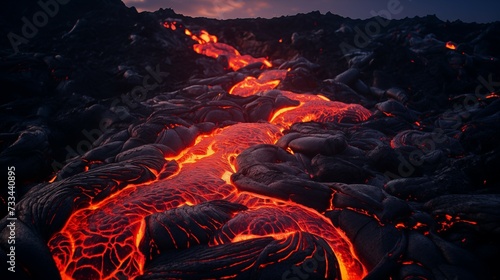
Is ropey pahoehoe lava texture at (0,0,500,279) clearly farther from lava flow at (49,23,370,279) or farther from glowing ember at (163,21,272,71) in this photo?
glowing ember at (163,21,272,71)

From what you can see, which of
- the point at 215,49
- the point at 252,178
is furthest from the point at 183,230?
the point at 215,49

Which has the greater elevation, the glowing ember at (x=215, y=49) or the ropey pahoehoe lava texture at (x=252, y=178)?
the glowing ember at (x=215, y=49)

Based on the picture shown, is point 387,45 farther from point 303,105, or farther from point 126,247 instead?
point 126,247

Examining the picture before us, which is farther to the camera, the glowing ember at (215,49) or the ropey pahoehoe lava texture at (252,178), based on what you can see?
the glowing ember at (215,49)

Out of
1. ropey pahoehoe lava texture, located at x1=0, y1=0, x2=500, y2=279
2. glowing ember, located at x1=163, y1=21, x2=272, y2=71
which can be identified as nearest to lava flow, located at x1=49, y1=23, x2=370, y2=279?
ropey pahoehoe lava texture, located at x1=0, y1=0, x2=500, y2=279

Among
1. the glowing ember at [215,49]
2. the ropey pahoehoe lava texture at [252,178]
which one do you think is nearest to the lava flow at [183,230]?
the ropey pahoehoe lava texture at [252,178]

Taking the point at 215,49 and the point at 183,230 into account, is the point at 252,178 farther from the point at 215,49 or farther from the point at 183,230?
the point at 215,49

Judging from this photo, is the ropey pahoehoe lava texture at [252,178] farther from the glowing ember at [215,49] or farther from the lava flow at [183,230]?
the glowing ember at [215,49]

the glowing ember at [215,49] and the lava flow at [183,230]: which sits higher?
the glowing ember at [215,49]
